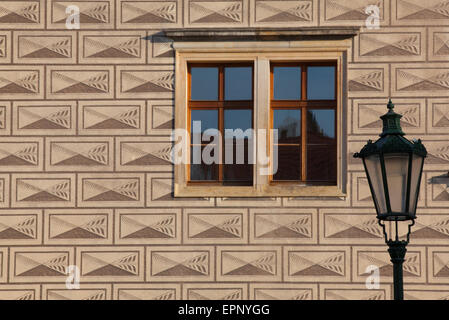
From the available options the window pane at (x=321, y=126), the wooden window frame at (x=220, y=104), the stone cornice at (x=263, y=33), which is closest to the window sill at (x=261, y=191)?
the wooden window frame at (x=220, y=104)

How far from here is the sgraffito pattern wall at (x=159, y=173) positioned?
10.1 m

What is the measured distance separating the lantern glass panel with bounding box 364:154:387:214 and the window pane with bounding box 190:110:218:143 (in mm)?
3521

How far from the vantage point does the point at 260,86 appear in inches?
410

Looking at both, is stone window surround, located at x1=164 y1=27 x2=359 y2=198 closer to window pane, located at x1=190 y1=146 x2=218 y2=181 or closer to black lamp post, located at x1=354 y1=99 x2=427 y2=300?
window pane, located at x1=190 y1=146 x2=218 y2=181

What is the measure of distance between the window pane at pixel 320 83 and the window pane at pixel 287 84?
13 cm

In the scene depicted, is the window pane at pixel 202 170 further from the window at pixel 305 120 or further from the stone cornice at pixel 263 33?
the stone cornice at pixel 263 33

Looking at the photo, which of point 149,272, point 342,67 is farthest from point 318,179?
point 149,272

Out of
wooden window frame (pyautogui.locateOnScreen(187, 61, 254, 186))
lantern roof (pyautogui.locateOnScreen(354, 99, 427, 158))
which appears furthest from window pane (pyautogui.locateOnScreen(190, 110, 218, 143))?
lantern roof (pyautogui.locateOnScreen(354, 99, 427, 158))

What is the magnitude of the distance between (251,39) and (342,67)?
1.09 meters

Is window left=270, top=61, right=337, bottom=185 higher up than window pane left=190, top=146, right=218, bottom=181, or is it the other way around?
window left=270, top=61, right=337, bottom=185

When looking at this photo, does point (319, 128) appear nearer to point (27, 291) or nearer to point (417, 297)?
point (417, 297)

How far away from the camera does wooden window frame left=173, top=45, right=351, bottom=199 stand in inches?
403

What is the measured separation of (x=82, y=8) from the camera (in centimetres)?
1056

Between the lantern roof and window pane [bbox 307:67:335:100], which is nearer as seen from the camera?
the lantern roof
